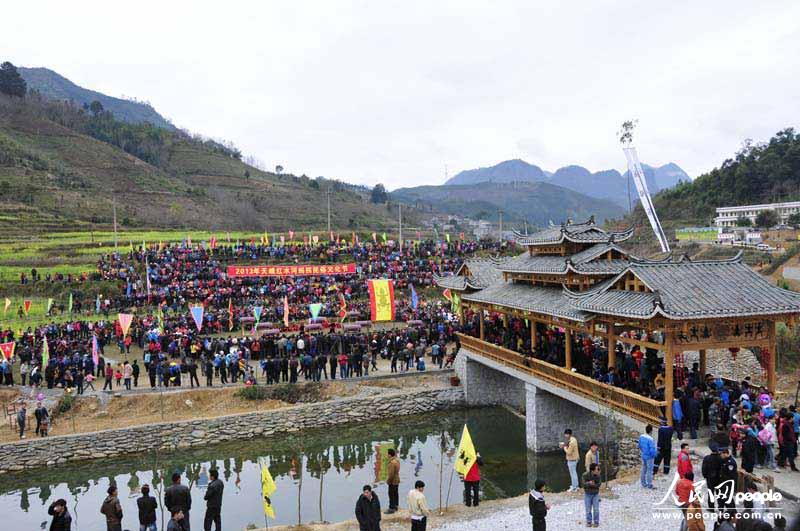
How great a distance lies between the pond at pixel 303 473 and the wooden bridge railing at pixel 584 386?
277cm

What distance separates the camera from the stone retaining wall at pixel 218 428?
19719 mm

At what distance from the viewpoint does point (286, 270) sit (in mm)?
39219

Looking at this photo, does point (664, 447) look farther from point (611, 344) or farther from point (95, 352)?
point (95, 352)

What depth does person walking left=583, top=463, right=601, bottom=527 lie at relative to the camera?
1075 centimetres

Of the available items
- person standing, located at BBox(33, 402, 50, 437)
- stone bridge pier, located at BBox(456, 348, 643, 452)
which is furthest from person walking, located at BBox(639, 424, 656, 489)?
person standing, located at BBox(33, 402, 50, 437)

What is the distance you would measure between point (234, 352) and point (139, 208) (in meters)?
58.3

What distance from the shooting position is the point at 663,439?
12.8 metres

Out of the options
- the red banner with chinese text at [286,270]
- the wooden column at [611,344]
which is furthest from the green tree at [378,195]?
the wooden column at [611,344]

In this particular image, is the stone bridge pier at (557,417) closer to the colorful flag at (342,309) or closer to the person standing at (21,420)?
the colorful flag at (342,309)

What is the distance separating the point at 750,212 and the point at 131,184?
7834 cm

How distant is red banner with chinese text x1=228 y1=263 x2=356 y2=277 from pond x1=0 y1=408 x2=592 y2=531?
685 inches

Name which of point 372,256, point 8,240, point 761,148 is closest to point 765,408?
point 372,256

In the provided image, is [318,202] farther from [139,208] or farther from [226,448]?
[226,448]

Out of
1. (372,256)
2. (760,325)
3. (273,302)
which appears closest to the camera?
(760,325)
